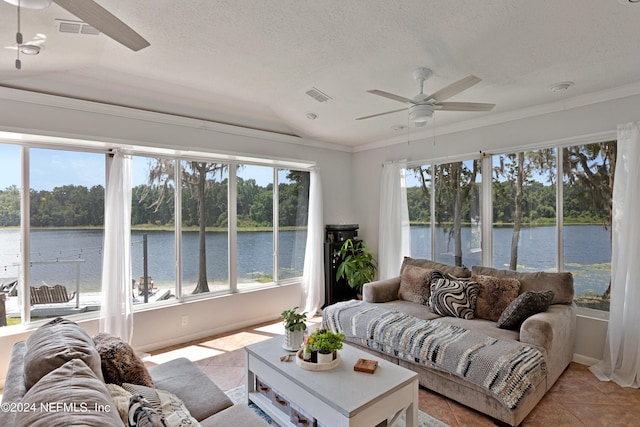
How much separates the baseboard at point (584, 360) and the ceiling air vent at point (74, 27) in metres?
4.88

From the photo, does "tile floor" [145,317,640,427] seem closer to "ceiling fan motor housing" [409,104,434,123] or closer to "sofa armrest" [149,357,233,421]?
"sofa armrest" [149,357,233,421]

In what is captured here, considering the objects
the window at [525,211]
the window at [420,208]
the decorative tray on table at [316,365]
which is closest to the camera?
the decorative tray on table at [316,365]

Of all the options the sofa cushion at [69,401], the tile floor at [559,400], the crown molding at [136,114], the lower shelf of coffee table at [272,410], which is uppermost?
the crown molding at [136,114]

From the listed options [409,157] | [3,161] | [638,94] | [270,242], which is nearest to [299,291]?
[270,242]

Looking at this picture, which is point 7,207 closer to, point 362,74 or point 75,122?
point 75,122

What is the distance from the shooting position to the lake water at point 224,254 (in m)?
3.25

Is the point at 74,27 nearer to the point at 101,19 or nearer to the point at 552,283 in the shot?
the point at 101,19

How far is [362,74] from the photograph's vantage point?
2900 mm

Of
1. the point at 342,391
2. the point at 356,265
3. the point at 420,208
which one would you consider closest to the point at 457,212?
the point at 420,208

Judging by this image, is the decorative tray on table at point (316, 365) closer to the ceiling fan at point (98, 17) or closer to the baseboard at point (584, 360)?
the ceiling fan at point (98, 17)

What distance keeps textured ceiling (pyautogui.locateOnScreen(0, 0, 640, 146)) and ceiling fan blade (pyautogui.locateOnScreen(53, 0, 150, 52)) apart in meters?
0.54

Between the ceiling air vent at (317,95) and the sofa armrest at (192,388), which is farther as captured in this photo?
the ceiling air vent at (317,95)

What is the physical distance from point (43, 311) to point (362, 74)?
380cm

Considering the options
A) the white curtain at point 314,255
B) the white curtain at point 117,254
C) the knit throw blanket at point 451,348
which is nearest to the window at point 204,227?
the white curtain at point 117,254
